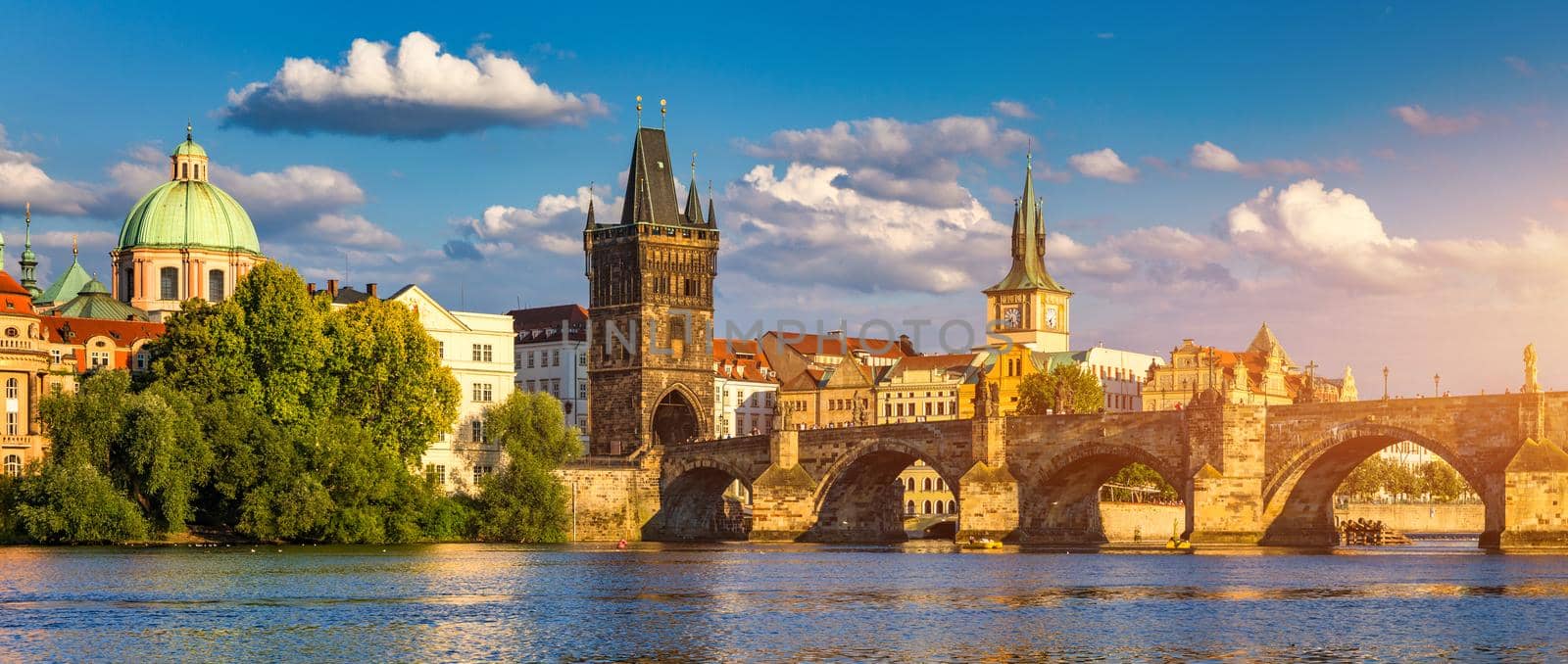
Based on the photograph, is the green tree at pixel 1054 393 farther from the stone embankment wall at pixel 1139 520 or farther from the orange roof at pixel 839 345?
the orange roof at pixel 839 345

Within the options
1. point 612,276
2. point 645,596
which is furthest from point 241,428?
point 612,276

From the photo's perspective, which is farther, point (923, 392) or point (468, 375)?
point (923, 392)

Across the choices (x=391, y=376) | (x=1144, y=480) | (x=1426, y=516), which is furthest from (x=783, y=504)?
(x=1426, y=516)

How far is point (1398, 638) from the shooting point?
52.0 metres

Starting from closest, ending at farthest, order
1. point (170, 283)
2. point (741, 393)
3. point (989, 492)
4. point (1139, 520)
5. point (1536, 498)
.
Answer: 1. point (1536, 498)
2. point (989, 492)
3. point (170, 283)
4. point (1139, 520)
5. point (741, 393)

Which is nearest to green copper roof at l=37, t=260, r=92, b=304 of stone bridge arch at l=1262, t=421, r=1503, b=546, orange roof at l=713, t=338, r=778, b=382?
orange roof at l=713, t=338, r=778, b=382

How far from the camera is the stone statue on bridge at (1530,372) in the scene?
85438 millimetres

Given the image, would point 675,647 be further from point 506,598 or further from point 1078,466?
point 1078,466

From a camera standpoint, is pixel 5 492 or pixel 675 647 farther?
pixel 5 492

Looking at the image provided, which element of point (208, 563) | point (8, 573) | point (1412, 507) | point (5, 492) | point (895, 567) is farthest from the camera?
point (1412, 507)

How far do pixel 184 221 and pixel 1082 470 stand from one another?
56.8m

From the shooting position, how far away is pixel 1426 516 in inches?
7047

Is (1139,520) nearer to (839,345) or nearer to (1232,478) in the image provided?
(1232,478)

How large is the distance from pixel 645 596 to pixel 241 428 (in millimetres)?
34042
